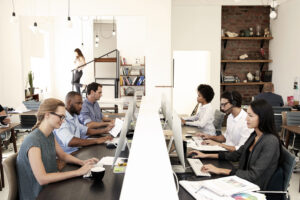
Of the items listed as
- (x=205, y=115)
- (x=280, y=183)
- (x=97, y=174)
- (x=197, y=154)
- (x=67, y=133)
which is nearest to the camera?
(x=97, y=174)

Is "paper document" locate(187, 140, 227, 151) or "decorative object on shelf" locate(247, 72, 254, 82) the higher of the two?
"decorative object on shelf" locate(247, 72, 254, 82)

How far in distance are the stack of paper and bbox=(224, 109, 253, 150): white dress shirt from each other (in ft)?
3.71

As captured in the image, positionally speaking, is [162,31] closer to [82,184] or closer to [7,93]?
[7,93]

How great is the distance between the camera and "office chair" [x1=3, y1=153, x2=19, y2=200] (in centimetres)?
178

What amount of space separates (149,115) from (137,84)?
6.53 meters

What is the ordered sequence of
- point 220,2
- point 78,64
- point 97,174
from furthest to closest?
point 78,64 → point 220,2 → point 97,174

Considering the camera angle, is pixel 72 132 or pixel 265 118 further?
pixel 72 132

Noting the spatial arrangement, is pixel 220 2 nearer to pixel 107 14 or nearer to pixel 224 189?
pixel 107 14

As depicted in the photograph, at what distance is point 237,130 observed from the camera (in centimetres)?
287

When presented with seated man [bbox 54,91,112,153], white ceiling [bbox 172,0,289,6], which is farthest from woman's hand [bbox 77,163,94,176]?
white ceiling [bbox 172,0,289,6]

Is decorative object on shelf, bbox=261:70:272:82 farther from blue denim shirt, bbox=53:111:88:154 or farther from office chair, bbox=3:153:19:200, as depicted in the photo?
office chair, bbox=3:153:19:200

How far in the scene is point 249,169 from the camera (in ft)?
6.45

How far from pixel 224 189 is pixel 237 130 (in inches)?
57.1

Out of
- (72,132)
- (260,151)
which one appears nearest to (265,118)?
(260,151)
